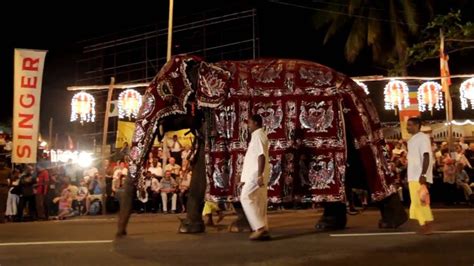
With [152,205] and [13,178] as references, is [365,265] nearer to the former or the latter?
[152,205]

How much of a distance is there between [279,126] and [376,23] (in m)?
20.4

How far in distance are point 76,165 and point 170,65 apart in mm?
15204

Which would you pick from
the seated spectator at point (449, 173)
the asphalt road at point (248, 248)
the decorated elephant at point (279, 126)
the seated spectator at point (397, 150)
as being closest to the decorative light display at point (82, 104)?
the seated spectator at point (397, 150)

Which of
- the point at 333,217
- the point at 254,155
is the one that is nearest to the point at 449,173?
the point at 333,217

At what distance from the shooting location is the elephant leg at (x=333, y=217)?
9.48 meters

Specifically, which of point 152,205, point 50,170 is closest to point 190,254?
point 152,205

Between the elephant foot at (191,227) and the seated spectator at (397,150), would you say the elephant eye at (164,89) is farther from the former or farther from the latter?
the seated spectator at (397,150)

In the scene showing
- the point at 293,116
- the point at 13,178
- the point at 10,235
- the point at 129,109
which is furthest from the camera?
the point at 129,109

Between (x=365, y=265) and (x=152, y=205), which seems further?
(x=152, y=205)

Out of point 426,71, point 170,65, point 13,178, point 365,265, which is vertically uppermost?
point 426,71

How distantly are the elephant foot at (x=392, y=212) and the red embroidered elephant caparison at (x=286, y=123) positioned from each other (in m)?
0.16

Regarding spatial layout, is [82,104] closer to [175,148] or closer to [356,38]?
[175,148]

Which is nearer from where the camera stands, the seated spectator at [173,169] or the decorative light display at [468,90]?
the seated spectator at [173,169]

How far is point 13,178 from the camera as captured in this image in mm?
18344
